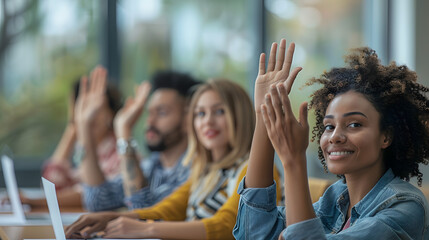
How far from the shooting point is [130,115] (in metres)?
3.29

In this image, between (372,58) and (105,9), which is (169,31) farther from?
(372,58)

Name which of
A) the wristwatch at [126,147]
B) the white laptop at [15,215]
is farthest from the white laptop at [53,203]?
the wristwatch at [126,147]

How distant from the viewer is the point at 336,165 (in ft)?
4.37

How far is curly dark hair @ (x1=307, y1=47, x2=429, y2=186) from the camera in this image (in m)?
1.34

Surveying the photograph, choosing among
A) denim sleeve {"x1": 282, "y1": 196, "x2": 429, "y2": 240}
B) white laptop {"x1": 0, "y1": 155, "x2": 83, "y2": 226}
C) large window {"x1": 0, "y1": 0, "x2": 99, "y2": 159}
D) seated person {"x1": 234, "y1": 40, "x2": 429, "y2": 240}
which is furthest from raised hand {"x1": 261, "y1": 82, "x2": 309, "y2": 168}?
Result: large window {"x1": 0, "y1": 0, "x2": 99, "y2": 159}

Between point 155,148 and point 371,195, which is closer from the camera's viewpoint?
point 371,195

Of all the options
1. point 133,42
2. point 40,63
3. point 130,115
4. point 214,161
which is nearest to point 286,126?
point 214,161

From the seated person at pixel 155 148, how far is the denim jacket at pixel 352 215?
4.46ft

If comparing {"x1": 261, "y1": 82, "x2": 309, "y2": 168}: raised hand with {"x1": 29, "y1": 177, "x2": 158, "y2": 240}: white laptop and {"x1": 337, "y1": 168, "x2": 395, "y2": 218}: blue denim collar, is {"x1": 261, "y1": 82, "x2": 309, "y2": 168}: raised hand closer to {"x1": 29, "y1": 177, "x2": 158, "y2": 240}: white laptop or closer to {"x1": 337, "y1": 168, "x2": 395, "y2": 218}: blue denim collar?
{"x1": 337, "y1": 168, "x2": 395, "y2": 218}: blue denim collar

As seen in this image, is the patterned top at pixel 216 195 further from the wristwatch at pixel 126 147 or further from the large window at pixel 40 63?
the large window at pixel 40 63

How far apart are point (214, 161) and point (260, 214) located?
3.12 feet

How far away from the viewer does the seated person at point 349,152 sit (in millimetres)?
1220

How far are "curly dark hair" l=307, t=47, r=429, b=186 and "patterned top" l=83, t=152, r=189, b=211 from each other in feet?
4.64

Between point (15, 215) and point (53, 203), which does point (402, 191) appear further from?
point (15, 215)
